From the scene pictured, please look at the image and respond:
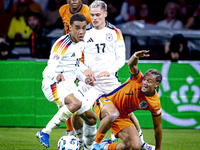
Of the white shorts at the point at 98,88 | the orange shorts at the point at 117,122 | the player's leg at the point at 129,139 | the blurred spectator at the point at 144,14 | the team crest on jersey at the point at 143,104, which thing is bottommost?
the player's leg at the point at 129,139

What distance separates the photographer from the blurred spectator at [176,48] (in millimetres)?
8133

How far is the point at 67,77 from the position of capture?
4.73 metres

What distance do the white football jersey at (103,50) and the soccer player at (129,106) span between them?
1.65 feet

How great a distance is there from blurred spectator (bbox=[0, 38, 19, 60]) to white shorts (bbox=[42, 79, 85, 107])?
12.8 feet

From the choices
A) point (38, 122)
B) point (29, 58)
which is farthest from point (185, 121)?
point (29, 58)

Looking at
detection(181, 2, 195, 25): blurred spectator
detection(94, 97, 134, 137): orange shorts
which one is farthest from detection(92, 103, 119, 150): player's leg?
detection(181, 2, 195, 25): blurred spectator

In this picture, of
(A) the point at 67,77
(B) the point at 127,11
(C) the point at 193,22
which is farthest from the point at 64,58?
(C) the point at 193,22

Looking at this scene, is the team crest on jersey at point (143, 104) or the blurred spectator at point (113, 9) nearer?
the team crest on jersey at point (143, 104)

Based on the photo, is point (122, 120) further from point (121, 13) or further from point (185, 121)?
point (121, 13)

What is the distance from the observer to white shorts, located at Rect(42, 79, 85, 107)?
14.8ft

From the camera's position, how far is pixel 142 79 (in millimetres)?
4684

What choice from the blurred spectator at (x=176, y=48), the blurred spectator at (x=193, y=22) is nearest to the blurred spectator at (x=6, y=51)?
the blurred spectator at (x=176, y=48)

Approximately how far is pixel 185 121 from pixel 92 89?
341 centimetres

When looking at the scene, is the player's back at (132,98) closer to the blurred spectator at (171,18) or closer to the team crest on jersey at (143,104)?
the team crest on jersey at (143,104)
